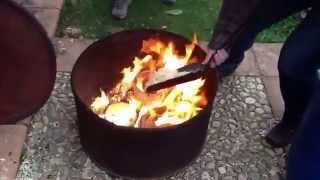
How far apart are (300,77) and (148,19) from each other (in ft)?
4.64

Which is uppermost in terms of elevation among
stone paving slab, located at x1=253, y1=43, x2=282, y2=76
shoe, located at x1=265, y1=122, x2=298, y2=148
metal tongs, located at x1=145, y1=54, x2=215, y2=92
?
metal tongs, located at x1=145, y1=54, x2=215, y2=92

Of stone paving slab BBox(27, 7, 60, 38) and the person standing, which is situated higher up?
the person standing

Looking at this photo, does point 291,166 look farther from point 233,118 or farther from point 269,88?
point 269,88

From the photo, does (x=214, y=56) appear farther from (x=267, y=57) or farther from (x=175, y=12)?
(x=175, y=12)

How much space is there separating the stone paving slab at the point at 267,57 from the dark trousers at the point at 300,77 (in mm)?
399

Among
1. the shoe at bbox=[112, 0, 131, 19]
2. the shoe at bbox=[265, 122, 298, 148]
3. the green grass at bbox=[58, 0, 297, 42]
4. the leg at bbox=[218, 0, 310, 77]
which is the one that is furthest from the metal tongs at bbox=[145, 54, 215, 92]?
the shoe at bbox=[112, 0, 131, 19]

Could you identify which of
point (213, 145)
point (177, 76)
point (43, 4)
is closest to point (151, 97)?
point (177, 76)

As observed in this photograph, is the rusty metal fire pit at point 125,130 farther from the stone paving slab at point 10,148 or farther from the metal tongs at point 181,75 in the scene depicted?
the stone paving slab at point 10,148

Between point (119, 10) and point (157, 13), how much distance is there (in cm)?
28

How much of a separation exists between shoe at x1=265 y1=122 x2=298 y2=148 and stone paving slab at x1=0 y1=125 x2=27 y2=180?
1290 millimetres

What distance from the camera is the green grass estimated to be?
3.56 meters

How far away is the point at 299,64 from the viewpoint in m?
2.47

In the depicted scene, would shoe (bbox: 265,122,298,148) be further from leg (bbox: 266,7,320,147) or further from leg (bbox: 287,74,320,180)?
leg (bbox: 287,74,320,180)

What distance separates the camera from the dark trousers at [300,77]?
2104 millimetres
